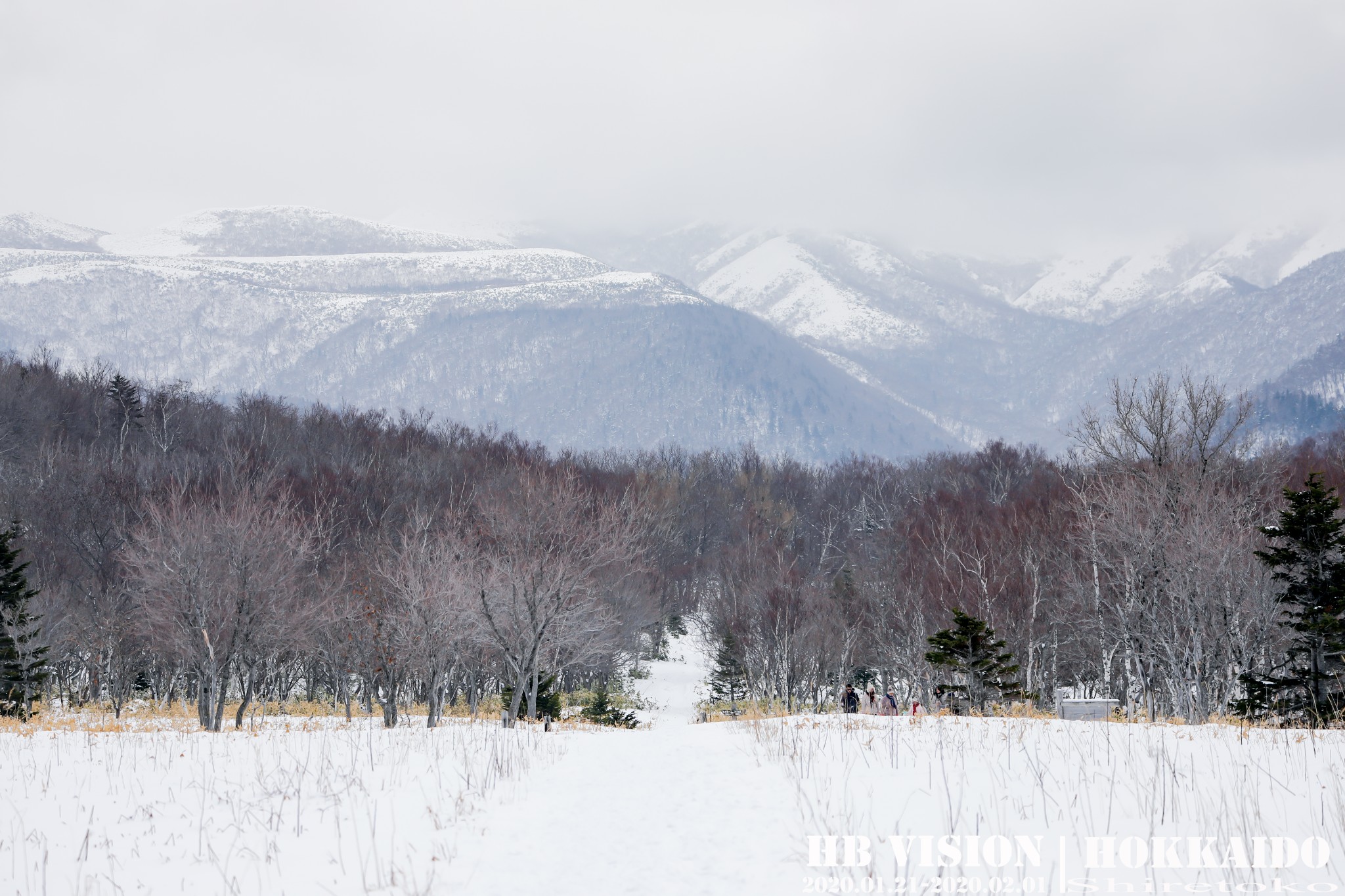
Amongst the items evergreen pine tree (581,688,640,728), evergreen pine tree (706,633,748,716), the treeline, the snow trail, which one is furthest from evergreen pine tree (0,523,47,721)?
evergreen pine tree (706,633,748,716)

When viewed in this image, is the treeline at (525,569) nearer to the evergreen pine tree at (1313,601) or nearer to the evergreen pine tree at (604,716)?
the evergreen pine tree at (1313,601)

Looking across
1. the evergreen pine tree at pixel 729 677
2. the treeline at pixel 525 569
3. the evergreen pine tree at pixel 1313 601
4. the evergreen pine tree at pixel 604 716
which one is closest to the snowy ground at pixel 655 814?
the evergreen pine tree at pixel 1313 601

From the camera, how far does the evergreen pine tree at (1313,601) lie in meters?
23.6

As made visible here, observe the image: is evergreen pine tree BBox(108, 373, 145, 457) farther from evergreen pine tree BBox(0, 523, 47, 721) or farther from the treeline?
A: evergreen pine tree BBox(0, 523, 47, 721)

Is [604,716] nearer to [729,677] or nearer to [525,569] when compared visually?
[525,569]

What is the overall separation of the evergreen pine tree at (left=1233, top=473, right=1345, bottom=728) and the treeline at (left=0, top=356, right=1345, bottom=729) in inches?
53.4

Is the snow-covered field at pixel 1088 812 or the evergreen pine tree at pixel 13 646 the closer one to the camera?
the snow-covered field at pixel 1088 812

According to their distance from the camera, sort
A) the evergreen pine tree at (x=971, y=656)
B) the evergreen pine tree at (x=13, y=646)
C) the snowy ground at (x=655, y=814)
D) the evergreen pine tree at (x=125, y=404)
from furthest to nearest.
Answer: the evergreen pine tree at (x=125, y=404) → the evergreen pine tree at (x=13, y=646) → the evergreen pine tree at (x=971, y=656) → the snowy ground at (x=655, y=814)

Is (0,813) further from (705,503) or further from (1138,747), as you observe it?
(705,503)

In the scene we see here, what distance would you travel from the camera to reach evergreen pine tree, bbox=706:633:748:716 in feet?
179

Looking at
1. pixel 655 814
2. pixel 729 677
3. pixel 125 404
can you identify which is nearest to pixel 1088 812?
pixel 655 814

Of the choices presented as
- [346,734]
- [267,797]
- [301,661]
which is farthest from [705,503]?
[267,797]

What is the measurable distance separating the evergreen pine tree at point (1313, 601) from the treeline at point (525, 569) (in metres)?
1.36

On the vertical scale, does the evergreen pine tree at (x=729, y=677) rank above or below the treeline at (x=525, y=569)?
below
